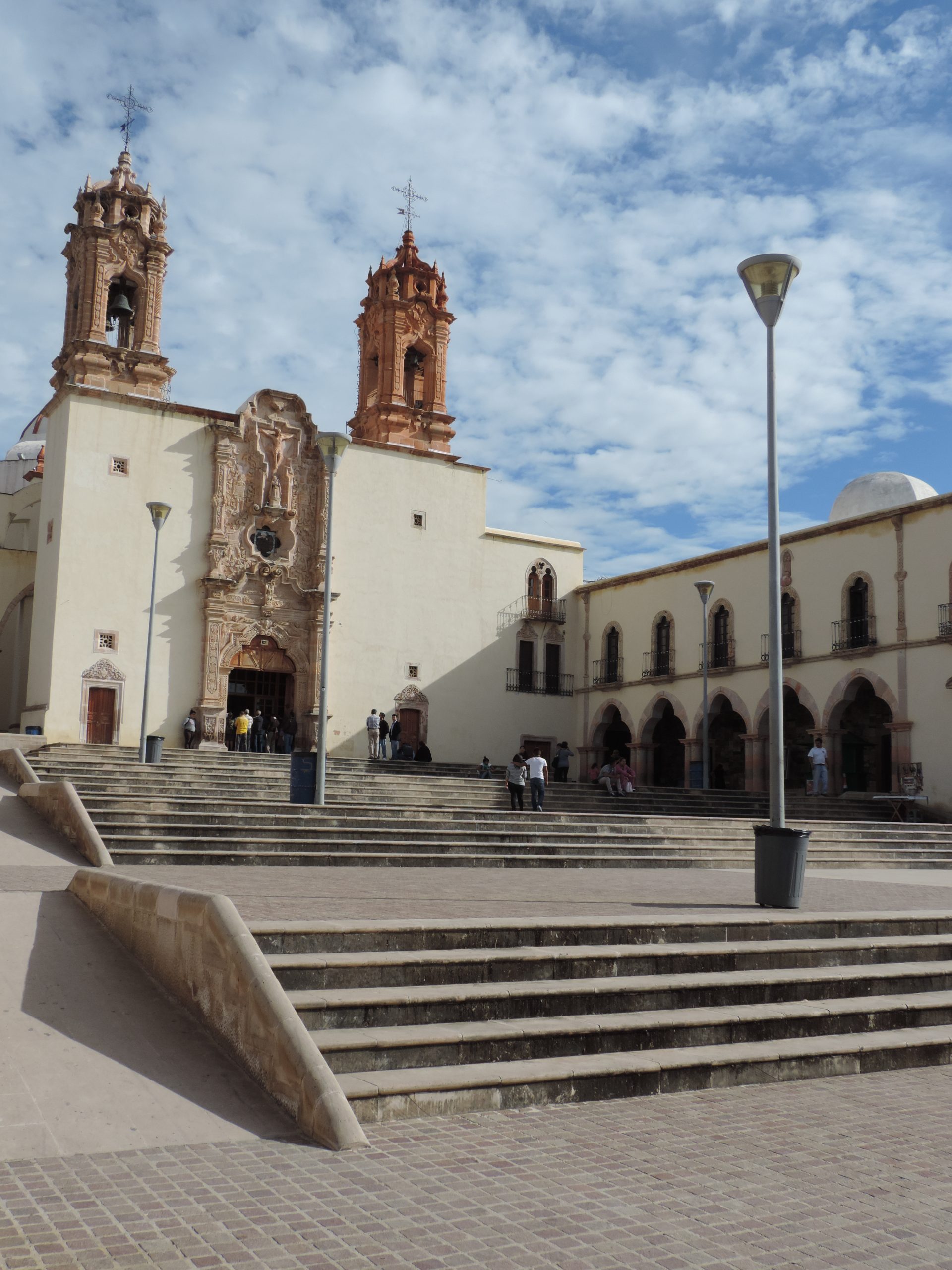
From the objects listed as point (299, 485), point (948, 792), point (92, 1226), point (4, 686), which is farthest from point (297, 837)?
point (4, 686)

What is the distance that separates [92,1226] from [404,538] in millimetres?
30909

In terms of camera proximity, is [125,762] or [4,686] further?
[4,686]

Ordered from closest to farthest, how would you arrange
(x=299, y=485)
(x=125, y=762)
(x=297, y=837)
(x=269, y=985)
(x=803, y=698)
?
(x=269, y=985), (x=297, y=837), (x=125, y=762), (x=803, y=698), (x=299, y=485)

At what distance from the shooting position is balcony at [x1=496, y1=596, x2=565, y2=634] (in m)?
35.8

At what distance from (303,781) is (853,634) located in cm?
1704

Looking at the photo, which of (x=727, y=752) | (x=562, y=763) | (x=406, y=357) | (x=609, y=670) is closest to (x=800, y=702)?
(x=727, y=752)

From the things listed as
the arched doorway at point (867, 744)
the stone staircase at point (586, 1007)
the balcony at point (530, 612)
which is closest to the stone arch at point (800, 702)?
the arched doorway at point (867, 744)

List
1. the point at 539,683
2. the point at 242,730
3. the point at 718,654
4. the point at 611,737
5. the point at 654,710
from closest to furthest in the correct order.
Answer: the point at 242,730
the point at 718,654
the point at 654,710
the point at 539,683
the point at 611,737

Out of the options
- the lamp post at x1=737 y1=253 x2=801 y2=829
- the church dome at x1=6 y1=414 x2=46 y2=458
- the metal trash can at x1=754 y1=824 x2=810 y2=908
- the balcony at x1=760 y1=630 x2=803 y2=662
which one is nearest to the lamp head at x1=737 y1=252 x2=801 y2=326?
the lamp post at x1=737 y1=253 x2=801 y2=829

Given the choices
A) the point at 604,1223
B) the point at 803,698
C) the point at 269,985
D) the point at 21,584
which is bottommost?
the point at 604,1223

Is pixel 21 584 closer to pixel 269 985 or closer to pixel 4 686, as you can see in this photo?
pixel 4 686

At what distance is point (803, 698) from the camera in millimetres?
29156

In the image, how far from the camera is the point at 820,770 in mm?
27562

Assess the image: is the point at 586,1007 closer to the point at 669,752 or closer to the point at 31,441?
the point at 669,752
